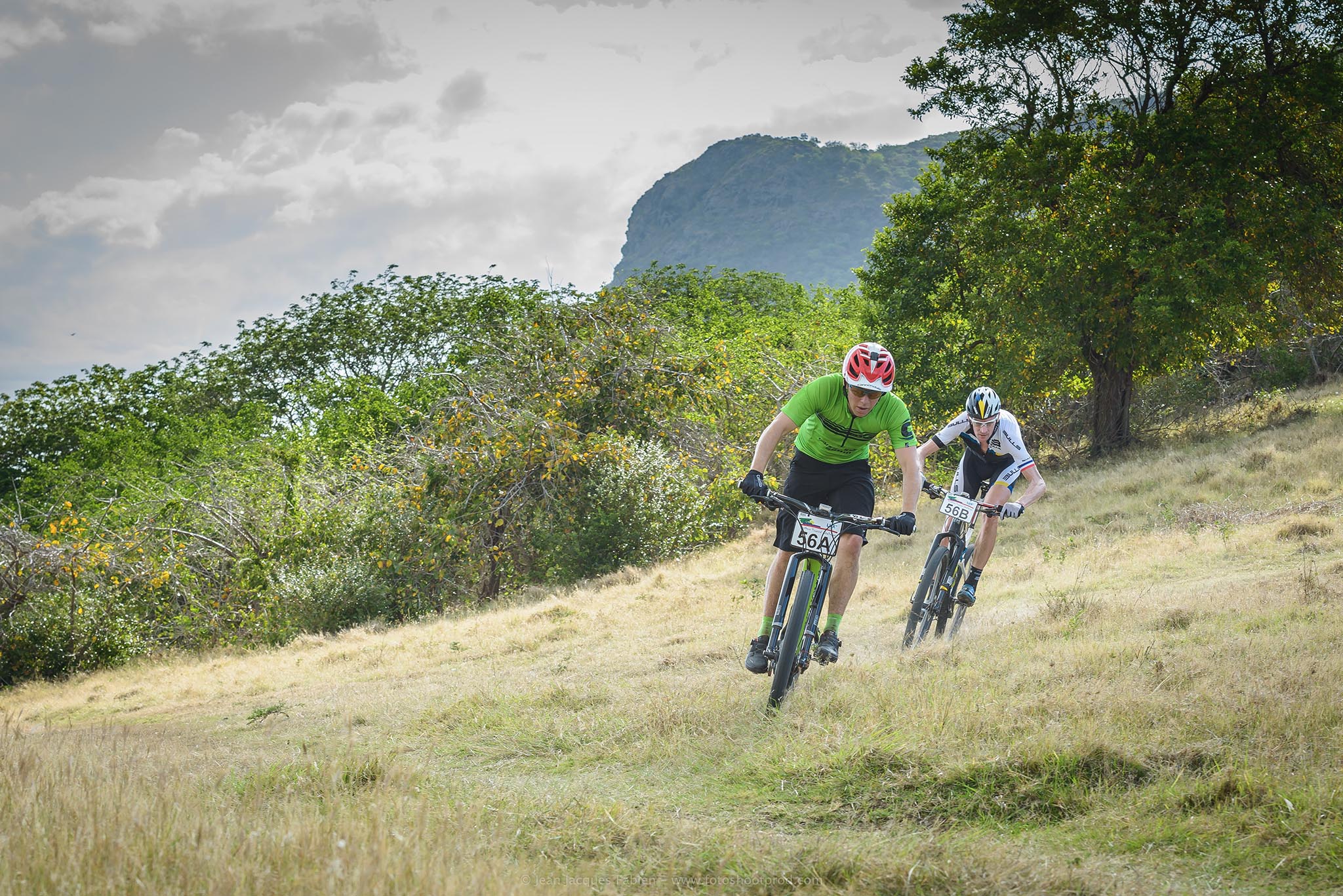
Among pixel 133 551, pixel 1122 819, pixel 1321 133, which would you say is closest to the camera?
pixel 1122 819

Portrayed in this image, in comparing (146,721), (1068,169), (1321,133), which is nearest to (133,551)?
(146,721)

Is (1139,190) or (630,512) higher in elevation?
(1139,190)

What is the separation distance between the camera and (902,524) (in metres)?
5.97

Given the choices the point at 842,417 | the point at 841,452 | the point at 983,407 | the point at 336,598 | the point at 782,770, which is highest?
the point at 983,407

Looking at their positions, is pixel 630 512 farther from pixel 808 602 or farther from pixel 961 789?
pixel 961 789

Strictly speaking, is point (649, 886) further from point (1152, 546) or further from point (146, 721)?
point (1152, 546)

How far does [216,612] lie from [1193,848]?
21225 millimetres

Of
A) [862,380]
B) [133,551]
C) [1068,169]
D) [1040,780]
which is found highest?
[1068,169]

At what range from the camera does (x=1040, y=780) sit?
464cm

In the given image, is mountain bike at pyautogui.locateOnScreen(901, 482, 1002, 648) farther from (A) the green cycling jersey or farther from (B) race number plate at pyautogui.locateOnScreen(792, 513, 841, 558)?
(B) race number plate at pyautogui.locateOnScreen(792, 513, 841, 558)

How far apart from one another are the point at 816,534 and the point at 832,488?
63 centimetres

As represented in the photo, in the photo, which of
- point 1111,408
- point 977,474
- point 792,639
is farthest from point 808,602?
point 1111,408

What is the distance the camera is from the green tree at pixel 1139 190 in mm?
21484

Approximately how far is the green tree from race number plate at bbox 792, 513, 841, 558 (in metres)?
17.9
